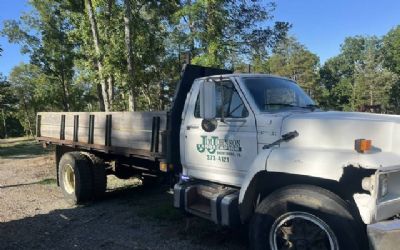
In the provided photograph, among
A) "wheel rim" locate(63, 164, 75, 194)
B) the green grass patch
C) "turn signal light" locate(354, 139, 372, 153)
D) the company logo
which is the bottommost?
the green grass patch

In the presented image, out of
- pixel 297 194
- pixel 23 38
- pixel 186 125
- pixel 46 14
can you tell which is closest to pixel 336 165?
pixel 297 194

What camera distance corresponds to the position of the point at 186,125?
241 inches

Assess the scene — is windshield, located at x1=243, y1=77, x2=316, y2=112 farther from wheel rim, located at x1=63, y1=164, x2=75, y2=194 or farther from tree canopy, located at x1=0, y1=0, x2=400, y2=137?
wheel rim, located at x1=63, y1=164, x2=75, y2=194

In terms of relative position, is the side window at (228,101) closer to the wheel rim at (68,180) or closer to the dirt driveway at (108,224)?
the dirt driveway at (108,224)

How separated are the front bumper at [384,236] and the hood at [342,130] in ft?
2.63

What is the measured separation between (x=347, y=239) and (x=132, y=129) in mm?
4251

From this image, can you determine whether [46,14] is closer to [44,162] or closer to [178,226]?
[44,162]

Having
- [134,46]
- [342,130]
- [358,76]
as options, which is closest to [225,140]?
[342,130]

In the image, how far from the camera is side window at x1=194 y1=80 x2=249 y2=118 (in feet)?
17.9

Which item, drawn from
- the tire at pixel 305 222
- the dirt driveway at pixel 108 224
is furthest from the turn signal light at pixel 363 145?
the dirt driveway at pixel 108 224

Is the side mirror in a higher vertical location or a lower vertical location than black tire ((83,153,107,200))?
higher

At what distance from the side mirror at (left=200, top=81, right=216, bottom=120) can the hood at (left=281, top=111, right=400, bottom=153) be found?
94 centimetres

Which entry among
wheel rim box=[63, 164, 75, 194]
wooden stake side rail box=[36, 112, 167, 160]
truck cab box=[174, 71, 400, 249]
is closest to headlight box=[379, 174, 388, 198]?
truck cab box=[174, 71, 400, 249]

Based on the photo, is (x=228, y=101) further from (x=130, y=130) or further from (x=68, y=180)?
(x=68, y=180)
